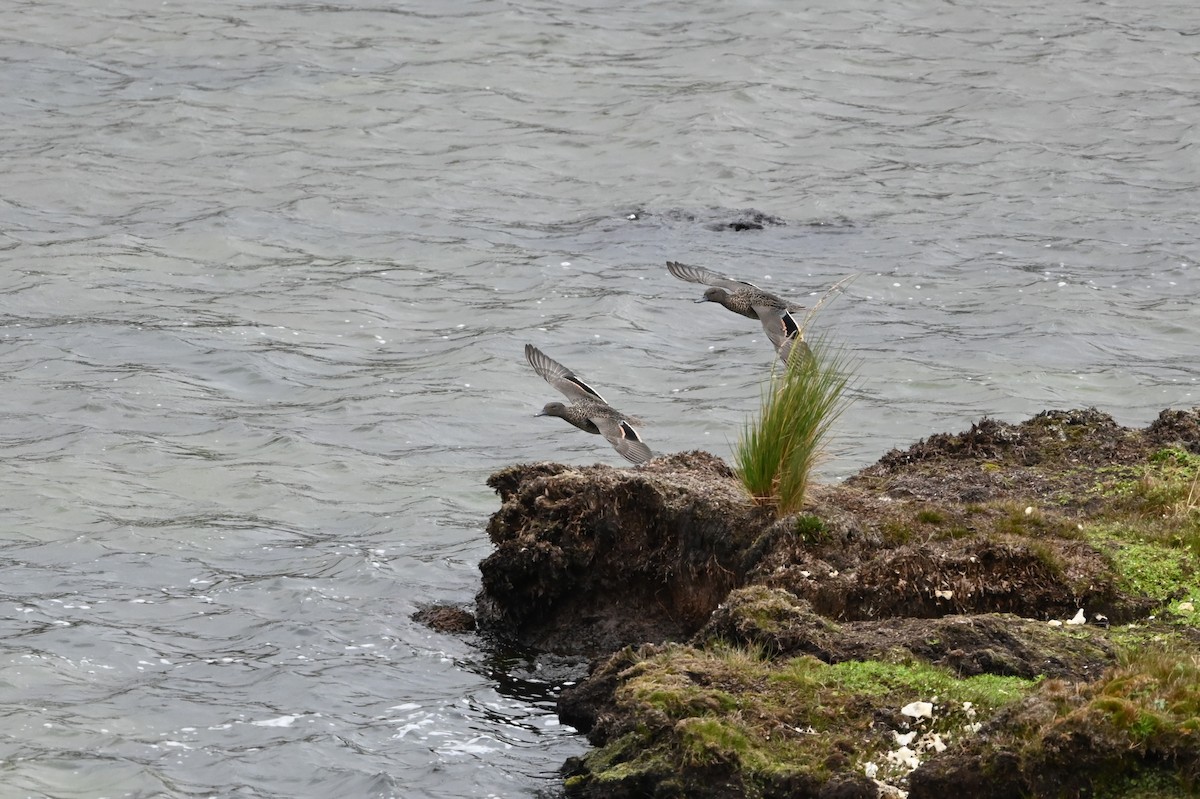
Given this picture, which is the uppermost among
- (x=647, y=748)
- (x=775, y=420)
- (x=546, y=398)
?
(x=775, y=420)

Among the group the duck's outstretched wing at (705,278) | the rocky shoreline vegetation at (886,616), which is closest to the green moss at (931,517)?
the rocky shoreline vegetation at (886,616)

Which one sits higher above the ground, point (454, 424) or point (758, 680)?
point (758, 680)

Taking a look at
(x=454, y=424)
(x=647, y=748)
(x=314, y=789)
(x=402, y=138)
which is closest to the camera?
(x=647, y=748)

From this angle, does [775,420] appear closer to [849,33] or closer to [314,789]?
[314,789]

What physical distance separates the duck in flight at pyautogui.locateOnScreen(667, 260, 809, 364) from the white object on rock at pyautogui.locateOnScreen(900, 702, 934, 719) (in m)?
4.25

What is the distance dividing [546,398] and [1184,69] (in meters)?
14.9

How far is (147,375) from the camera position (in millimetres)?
13781

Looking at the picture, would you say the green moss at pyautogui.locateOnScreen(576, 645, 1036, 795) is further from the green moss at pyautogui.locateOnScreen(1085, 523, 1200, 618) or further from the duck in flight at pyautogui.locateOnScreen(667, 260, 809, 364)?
the duck in flight at pyautogui.locateOnScreen(667, 260, 809, 364)

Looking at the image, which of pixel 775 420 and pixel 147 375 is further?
pixel 147 375

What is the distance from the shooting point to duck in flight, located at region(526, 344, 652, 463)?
966 centimetres

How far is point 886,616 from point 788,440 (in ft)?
3.41

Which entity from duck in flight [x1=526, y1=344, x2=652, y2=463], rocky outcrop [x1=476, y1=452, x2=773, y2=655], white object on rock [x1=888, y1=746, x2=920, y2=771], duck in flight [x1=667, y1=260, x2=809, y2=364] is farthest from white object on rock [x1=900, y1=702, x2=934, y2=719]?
duck in flight [x1=667, y1=260, x2=809, y2=364]

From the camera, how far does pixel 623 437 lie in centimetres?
977

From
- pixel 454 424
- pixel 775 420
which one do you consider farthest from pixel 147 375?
pixel 775 420
